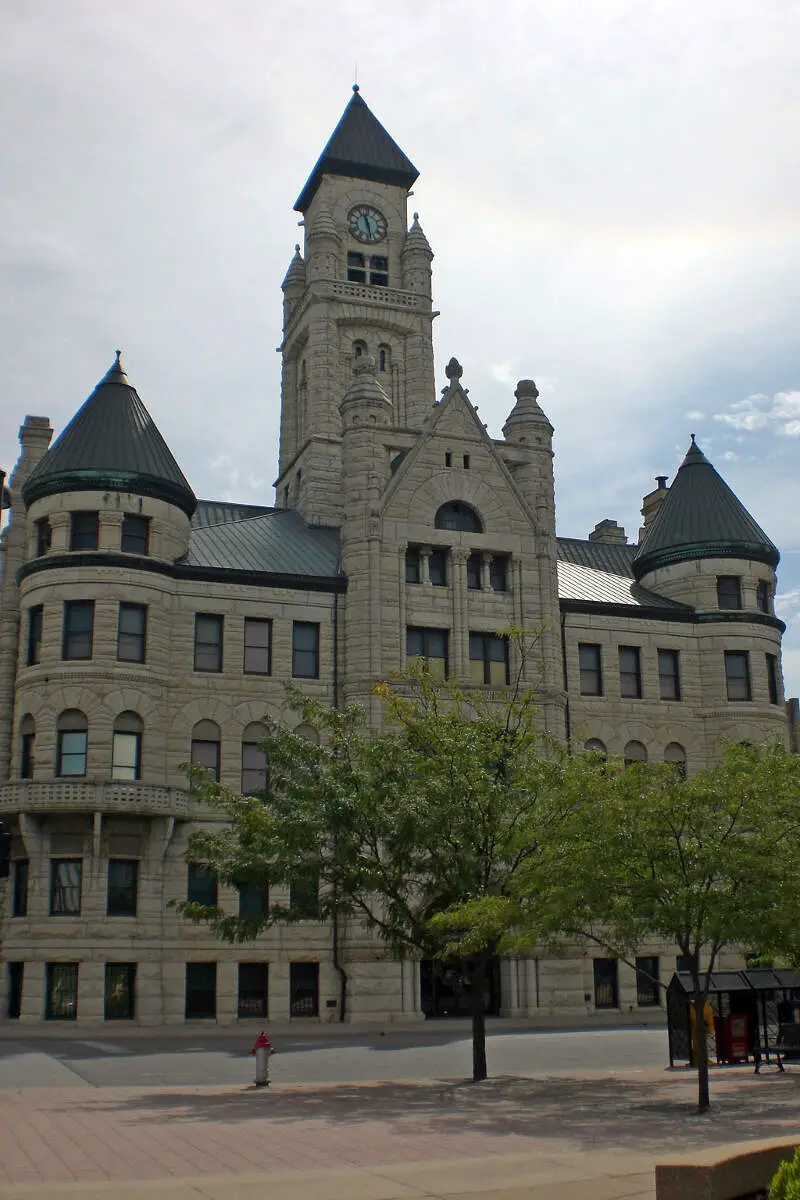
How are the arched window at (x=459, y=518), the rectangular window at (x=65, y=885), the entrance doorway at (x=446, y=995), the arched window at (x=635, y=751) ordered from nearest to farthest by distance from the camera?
the rectangular window at (x=65, y=885)
the entrance doorway at (x=446, y=995)
the arched window at (x=459, y=518)
the arched window at (x=635, y=751)

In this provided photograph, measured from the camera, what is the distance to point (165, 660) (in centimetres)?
4100

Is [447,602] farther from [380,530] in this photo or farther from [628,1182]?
[628,1182]

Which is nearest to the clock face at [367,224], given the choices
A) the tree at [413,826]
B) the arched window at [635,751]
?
the arched window at [635,751]

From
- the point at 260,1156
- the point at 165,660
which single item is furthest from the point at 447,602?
the point at 260,1156

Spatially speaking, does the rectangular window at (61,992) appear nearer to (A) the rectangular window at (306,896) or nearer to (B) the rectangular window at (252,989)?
(B) the rectangular window at (252,989)

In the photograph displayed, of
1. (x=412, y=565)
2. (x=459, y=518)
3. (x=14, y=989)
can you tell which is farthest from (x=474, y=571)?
(x=14, y=989)

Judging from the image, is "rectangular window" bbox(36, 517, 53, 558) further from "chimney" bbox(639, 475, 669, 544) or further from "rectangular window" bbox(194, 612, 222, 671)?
"chimney" bbox(639, 475, 669, 544)

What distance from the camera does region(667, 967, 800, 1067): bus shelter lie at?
25703mm

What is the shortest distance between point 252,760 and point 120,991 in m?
8.54

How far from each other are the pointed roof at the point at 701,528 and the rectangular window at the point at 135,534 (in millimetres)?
21655

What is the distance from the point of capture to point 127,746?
3962 centimetres

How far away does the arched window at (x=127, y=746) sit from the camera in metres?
39.2

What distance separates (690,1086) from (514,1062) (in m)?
6.00

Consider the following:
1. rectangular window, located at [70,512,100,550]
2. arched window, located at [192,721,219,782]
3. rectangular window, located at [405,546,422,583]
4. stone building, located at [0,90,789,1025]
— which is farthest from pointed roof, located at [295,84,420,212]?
arched window, located at [192,721,219,782]
